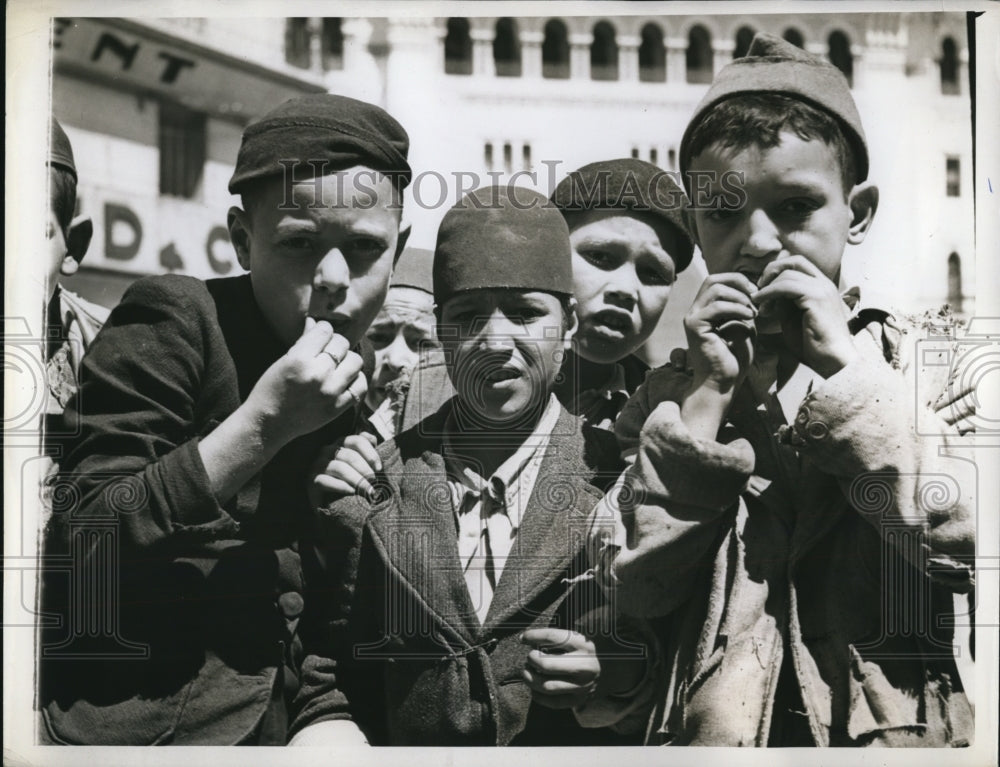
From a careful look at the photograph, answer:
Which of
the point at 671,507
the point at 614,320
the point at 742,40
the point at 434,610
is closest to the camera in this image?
the point at 671,507

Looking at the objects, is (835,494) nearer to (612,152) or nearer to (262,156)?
(612,152)

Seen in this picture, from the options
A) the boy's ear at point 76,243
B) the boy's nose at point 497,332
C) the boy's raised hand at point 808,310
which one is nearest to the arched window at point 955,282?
the boy's raised hand at point 808,310

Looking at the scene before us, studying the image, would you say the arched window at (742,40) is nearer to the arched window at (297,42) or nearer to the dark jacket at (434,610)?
the dark jacket at (434,610)

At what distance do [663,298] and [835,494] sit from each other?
0.91 metres

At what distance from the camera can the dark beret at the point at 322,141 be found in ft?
14.6

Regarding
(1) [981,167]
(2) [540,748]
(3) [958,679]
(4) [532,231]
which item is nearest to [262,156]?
(4) [532,231]

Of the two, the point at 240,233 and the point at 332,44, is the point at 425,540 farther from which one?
the point at 332,44

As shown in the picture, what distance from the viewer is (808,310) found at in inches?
171

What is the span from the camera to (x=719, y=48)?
4.59 metres

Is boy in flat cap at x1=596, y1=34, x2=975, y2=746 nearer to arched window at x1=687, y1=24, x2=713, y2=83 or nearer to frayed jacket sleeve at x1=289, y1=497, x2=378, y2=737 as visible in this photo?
arched window at x1=687, y1=24, x2=713, y2=83

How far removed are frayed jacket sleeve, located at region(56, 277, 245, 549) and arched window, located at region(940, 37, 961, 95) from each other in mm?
2815

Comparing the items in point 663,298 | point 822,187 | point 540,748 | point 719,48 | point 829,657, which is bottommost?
point 540,748

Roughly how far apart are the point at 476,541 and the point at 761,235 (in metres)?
1.47

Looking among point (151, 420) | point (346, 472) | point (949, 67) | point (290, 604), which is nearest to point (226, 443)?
point (151, 420)
